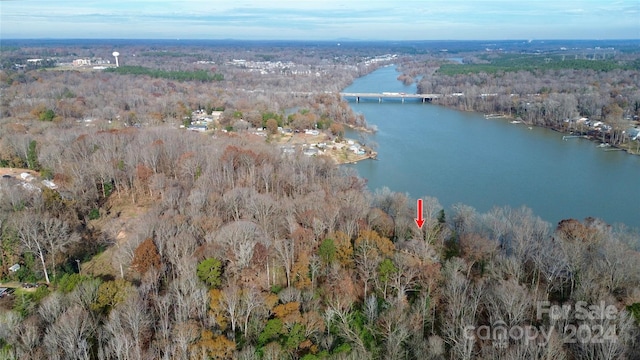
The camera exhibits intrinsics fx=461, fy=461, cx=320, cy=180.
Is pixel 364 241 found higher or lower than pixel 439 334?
higher

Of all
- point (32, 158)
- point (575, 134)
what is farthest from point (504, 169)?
point (32, 158)

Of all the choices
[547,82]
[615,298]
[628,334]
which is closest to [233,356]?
[628,334]

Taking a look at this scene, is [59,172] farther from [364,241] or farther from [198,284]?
[364,241]

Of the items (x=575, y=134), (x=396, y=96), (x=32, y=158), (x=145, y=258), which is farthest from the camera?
(x=396, y=96)

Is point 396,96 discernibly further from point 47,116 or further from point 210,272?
point 210,272

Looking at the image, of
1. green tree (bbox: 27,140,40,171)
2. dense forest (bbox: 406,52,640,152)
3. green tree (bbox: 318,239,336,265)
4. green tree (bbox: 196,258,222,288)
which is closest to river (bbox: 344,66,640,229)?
dense forest (bbox: 406,52,640,152)

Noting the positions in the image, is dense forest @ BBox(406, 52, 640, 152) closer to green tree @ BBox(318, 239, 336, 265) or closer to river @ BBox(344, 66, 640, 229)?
river @ BBox(344, 66, 640, 229)
